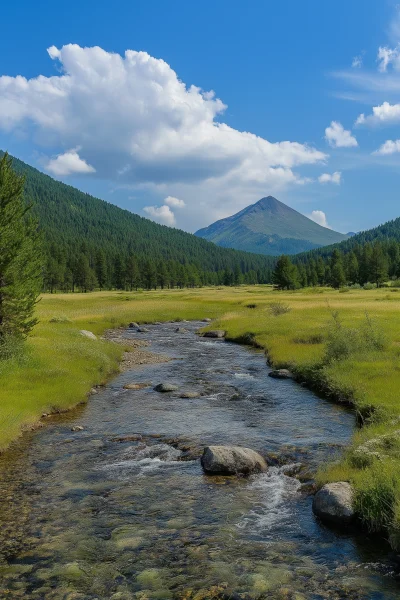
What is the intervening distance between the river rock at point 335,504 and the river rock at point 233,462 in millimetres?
3185

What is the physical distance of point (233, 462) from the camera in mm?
16141

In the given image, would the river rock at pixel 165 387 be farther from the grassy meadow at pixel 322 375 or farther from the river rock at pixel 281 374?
the river rock at pixel 281 374

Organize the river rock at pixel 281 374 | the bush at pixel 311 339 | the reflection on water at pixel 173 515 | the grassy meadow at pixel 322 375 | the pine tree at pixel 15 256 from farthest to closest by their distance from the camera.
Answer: the bush at pixel 311 339
the river rock at pixel 281 374
the pine tree at pixel 15 256
the grassy meadow at pixel 322 375
the reflection on water at pixel 173 515

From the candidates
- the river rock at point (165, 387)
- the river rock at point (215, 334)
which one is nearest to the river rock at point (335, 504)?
the river rock at point (165, 387)

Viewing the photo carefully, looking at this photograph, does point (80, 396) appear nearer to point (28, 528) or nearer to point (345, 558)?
point (28, 528)

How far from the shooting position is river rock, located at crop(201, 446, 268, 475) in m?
16.0

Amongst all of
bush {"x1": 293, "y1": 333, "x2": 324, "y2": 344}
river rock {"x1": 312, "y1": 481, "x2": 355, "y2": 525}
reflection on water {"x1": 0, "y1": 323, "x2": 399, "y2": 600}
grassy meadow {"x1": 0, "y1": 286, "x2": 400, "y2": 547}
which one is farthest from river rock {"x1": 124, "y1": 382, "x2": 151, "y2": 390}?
bush {"x1": 293, "y1": 333, "x2": 324, "y2": 344}

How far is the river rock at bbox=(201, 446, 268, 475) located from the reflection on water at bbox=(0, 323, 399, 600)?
40 cm

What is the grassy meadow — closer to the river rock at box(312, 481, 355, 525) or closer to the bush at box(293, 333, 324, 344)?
the bush at box(293, 333, 324, 344)

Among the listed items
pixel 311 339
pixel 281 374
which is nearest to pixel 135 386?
pixel 281 374

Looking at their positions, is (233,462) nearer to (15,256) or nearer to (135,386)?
(135,386)

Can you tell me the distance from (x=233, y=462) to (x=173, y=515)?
3701 millimetres

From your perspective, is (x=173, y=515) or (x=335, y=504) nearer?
(x=335, y=504)

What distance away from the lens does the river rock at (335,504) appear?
12227 mm
